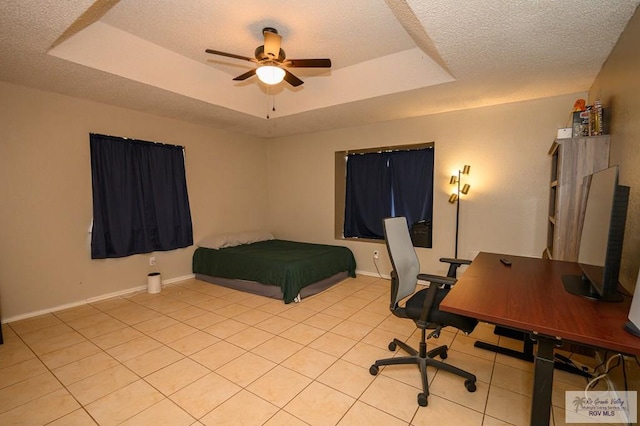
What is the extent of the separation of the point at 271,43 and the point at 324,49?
85 centimetres

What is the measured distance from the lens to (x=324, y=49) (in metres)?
3.02

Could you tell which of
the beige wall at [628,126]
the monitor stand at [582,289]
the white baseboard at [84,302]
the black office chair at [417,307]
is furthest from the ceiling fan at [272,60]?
the white baseboard at [84,302]

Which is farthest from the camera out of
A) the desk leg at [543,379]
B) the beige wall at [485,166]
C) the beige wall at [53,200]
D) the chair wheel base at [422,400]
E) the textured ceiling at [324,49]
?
the beige wall at [485,166]

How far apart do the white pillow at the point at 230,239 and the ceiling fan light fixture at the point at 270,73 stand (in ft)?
8.89

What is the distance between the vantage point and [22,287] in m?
3.05

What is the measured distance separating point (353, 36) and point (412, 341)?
288cm

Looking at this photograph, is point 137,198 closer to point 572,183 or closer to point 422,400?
point 422,400

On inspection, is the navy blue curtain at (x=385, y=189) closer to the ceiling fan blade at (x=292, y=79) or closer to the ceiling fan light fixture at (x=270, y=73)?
the ceiling fan blade at (x=292, y=79)

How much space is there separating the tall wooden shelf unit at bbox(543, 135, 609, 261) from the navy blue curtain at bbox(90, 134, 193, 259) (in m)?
4.45

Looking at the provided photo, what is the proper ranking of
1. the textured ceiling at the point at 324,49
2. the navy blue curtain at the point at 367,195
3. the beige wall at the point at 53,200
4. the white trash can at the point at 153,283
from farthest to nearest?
the navy blue curtain at the point at 367,195 < the white trash can at the point at 153,283 < the beige wall at the point at 53,200 < the textured ceiling at the point at 324,49

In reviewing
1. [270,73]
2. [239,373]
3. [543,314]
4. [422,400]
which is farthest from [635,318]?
[270,73]

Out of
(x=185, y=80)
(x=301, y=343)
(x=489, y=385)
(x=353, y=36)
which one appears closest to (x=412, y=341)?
(x=489, y=385)

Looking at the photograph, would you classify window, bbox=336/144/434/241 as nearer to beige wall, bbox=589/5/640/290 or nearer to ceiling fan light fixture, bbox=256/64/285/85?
beige wall, bbox=589/5/640/290

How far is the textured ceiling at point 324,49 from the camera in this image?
193 centimetres
